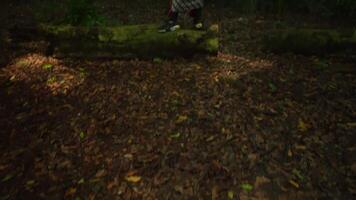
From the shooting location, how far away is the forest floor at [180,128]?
3.66 meters

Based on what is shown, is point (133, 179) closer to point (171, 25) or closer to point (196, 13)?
point (171, 25)

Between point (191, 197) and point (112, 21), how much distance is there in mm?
7732

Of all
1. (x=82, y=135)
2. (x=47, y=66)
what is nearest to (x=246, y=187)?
(x=82, y=135)

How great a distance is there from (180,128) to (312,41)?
12.6ft

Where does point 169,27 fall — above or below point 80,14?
below

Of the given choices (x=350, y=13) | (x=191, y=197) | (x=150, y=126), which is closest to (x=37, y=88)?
(x=150, y=126)

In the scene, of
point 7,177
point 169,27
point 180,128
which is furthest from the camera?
point 169,27

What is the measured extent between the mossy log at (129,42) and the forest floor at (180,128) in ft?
0.83

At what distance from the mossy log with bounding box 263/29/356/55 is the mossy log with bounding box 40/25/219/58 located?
1.48 metres

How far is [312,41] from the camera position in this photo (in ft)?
20.9

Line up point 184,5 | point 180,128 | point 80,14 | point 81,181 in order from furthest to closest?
1. point 80,14
2. point 184,5
3. point 180,128
4. point 81,181

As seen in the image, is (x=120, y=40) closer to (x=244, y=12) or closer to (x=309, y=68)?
(x=309, y=68)

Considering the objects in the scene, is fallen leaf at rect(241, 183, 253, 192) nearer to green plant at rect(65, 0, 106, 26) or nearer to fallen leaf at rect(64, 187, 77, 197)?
fallen leaf at rect(64, 187, 77, 197)

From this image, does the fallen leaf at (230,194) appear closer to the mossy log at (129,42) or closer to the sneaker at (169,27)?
the mossy log at (129,42)
